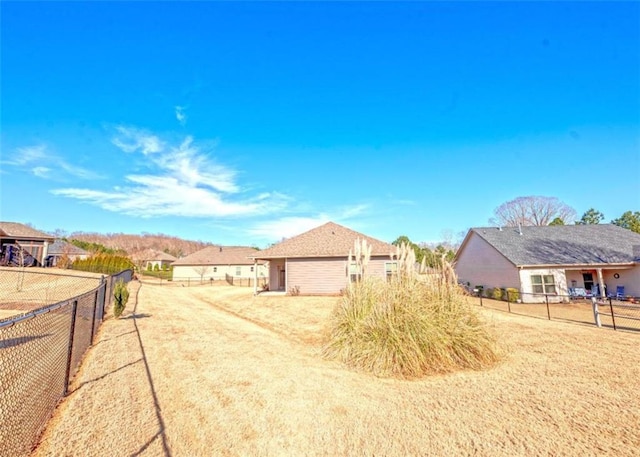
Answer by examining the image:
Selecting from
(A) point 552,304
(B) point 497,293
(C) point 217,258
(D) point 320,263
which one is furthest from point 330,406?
(C) point 217,258

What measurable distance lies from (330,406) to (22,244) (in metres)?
40.2

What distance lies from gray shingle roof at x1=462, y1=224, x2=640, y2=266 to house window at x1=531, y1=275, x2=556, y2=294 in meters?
0.85

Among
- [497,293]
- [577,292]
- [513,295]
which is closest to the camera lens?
[513,295]

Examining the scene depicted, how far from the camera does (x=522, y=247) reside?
63.2ft

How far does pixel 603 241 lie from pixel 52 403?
27.4m

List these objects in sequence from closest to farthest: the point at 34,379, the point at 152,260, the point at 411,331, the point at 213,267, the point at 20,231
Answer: the point at 34,379
the point at 411,331
the point at 20,231
the point at 213,267
the point at 152,260

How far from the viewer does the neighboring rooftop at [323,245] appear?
1955 centimetres

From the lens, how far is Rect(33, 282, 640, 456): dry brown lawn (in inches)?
116

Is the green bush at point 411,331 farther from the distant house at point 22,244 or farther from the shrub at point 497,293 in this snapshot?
the distant house at point 22,244

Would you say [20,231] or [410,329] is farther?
[20,231]

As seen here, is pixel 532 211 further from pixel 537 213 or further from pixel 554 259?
pixel 554 259

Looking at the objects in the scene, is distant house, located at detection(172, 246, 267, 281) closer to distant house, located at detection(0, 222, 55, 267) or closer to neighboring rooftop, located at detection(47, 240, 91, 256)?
distant house, located at detection(0, 222, 55, 267)

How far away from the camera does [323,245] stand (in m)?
20.6

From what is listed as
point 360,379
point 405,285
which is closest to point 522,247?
point 405,285
